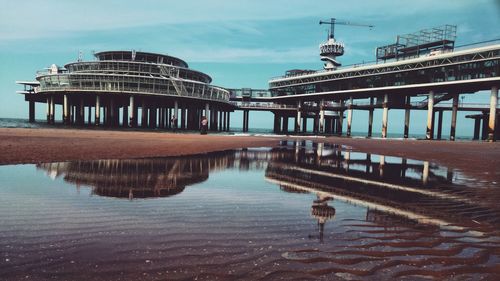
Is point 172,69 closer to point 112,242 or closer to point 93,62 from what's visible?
point 93,62

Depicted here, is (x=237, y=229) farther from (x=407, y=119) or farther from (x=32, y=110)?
(x=32, y=110)

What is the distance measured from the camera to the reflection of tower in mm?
5032

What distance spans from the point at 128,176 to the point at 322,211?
5442mm

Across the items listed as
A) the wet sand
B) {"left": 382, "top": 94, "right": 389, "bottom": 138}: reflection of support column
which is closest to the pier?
{"left": 382, "top": 94, "right": 389, "bottom": 138}: reflection of support column

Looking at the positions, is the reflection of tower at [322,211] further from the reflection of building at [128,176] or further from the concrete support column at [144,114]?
the concrete support column at [144,114]

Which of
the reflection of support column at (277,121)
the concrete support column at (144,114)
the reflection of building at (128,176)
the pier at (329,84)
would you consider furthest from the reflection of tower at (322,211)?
the reflection of support column at (277,121)

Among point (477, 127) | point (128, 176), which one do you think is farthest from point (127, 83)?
point (477, 127)

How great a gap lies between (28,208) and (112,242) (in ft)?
7.72

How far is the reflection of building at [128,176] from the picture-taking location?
7.00 metres

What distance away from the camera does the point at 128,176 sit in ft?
28.7

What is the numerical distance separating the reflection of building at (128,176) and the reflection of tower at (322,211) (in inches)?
118

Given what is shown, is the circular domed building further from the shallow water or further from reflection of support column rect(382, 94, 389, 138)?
the shallow water

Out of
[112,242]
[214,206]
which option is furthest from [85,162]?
[112,242]

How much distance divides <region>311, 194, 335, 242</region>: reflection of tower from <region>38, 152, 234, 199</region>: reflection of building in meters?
2.99
